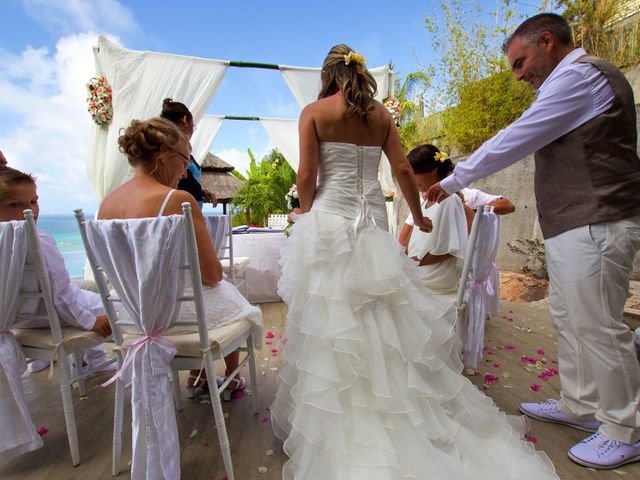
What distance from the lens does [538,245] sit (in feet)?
15.8

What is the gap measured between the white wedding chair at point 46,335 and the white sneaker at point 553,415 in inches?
86.7

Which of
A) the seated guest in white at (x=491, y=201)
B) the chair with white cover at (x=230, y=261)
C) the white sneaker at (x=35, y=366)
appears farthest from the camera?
the chair with white cover at (x=230, y=261)

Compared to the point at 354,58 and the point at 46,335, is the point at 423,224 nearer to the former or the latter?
the point at 354,58

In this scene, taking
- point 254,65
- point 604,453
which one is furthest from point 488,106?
point 604,453

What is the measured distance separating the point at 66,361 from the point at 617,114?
2.56m

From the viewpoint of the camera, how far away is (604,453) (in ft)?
4.97

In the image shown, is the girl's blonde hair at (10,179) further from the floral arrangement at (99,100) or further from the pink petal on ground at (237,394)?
the floral arrangement at (99,100)

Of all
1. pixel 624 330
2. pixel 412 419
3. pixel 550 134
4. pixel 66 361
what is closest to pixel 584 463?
pixel 624 330

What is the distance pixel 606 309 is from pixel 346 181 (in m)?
1.20

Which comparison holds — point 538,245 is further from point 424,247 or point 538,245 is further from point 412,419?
point 412,419

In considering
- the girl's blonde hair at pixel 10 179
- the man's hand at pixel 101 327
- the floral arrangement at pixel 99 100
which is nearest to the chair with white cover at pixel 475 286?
the man's hand at pixel 101 327

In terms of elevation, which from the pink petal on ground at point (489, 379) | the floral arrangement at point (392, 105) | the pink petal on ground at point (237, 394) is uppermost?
the floral arrangement at point (392, 105)

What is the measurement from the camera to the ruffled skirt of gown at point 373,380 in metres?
1.29

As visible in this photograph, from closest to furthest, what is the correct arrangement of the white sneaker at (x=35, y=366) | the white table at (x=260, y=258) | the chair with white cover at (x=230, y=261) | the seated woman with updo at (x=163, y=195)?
the seated woman with updo at (x=163, y=195) → the white sneaker at (x=35, y=366) → the chair with white cover at (x=230, y=261) → the white table at (x=260, y=258)
